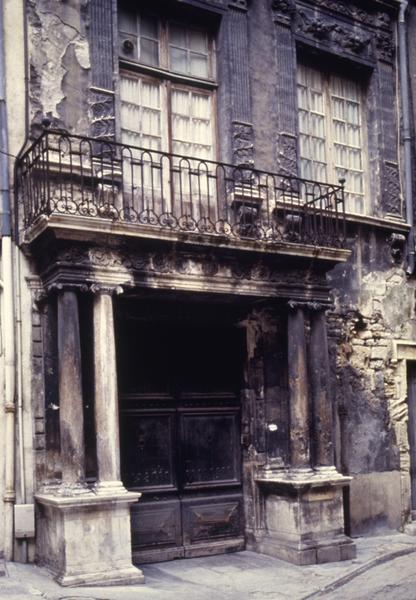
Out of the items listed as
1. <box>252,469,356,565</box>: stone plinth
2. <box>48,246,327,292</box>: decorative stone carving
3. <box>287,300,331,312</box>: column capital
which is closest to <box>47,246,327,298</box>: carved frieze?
<box>48,246,327,292</box>: decorative stone carving

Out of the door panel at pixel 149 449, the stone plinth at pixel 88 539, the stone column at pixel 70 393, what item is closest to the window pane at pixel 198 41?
the stone column at pixel 70 393

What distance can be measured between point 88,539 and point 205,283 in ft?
9.49

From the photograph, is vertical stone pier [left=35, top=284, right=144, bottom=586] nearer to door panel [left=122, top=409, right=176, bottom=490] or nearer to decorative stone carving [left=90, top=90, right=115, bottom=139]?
door panel [left=122, top=409, right=176, bottom=490]

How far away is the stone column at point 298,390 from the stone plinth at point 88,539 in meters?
2.25

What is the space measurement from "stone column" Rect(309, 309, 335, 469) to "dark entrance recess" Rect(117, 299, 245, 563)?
0.96 metres

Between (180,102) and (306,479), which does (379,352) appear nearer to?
(306,479)

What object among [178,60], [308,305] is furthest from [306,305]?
[178,60]

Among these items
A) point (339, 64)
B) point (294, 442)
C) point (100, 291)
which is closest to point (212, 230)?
point (100, 291)

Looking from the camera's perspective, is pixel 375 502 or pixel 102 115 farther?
pixel 375 502

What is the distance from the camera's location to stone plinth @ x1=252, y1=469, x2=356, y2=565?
9.31 meters

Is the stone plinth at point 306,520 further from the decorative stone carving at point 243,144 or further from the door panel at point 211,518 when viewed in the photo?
the decorative stone carving at point 243,144

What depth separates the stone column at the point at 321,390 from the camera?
9.83 metres

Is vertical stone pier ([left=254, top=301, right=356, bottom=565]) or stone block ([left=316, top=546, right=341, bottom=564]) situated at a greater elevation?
vertical stone pier ([left=254, top=301, right=356, bottom=565])

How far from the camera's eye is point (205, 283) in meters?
9.16
